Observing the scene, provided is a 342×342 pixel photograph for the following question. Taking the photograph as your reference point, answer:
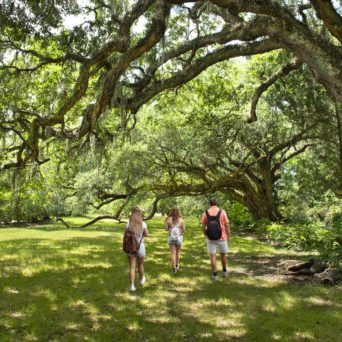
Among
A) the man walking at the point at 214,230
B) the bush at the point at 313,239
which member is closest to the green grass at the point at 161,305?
the man walking at the point at 214,230

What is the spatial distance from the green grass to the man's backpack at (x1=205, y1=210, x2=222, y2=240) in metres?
1.04

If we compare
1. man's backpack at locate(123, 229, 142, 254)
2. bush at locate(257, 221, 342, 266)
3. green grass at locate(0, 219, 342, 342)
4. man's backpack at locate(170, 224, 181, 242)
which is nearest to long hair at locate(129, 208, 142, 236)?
man's backpack at locate(123, 229, 142, 254)

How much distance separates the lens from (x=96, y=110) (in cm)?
726

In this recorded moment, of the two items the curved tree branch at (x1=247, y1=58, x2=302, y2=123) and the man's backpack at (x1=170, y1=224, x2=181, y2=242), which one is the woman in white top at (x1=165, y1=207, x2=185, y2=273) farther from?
the curved tree branch at (x1=247, y1=58, x2=302, y2=123)

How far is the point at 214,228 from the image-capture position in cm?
883

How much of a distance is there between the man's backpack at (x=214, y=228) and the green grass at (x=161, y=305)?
3.41 feet

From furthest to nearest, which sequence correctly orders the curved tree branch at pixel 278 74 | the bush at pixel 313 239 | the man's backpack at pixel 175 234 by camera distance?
1. the bush at pixel 313 239
2. the curved tree branch at pixel 278 74
3. the man's backpack at pixel 175 234

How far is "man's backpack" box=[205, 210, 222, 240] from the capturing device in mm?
8812

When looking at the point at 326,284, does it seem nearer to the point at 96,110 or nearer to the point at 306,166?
the point at 96,110

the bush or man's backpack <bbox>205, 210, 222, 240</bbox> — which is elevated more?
man's backpack <bbox>205, 210, 222, 240</bbox>

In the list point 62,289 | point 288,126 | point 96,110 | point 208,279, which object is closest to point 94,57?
point 96,110

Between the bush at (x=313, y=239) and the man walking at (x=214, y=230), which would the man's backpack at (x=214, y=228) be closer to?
the man walking at (x=214, y=230)

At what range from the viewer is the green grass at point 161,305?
557 cm

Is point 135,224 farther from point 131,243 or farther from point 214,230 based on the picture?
point 214,230
